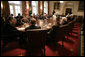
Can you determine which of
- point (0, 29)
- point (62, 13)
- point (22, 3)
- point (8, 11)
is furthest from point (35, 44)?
point (62, 13)

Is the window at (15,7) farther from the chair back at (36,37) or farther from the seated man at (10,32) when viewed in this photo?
the chair back at (36,37)

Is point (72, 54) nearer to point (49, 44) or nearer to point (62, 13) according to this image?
point (49, 44)

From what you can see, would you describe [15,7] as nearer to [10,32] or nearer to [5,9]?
[5,9]

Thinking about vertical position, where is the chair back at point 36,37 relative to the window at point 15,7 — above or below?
below

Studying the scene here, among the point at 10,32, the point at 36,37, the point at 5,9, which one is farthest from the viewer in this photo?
the point at 5,9

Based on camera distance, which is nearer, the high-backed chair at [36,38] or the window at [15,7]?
the high-backed chair at [36,38]

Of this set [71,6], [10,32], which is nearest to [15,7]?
[10,32]

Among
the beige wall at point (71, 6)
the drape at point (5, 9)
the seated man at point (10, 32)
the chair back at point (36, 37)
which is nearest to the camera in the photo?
the chair back at point (36, 37)

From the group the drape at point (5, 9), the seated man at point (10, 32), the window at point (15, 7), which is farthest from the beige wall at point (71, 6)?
the seated man at point (10, 32)

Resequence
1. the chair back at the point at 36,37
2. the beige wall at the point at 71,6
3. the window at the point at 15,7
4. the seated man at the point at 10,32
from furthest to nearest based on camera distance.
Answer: the beige wall at the point at 71,6
the window at the point at 15,7
the seated man at the point at 10,32
the chair back at the point at 36,37

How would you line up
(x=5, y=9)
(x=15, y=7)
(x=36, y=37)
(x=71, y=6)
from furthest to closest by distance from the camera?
1. (x=71, y=6)
2. (x=15, y=7)
3. (x=5, y=9)
4. (x=36, y=37)

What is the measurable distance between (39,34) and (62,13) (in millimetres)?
9161

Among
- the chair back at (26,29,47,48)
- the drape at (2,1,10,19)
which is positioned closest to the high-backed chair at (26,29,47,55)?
the chair back at (26,29,47,48)

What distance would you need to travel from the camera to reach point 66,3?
10.2 metres
